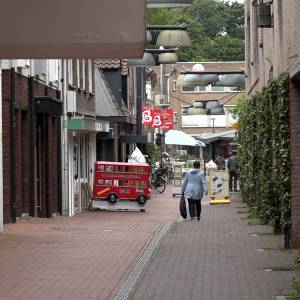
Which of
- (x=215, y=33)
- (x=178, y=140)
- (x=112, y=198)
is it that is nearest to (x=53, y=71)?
(x=112, y=198)

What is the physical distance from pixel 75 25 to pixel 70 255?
26.1ft

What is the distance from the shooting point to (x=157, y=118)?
2387 inches

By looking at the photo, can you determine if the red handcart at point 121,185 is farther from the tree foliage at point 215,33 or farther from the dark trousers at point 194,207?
the tree foliage at point 215,33

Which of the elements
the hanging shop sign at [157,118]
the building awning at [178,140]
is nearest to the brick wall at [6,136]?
the building awning at [178,140]

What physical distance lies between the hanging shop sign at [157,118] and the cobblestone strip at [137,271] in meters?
36.3

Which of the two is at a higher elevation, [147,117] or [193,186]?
[147,117]

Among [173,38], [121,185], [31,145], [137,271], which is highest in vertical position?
[173,38]

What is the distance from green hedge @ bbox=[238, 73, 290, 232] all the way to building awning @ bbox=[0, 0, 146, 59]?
8.38m

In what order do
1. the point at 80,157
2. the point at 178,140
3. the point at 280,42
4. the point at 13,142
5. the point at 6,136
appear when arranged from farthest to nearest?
1. the point at 178,140
2. the point at 80,157
3. the point at 13,142
4. the point at 6,136
5. the point at 280,42

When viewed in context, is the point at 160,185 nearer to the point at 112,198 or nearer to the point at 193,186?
the point at 112,198

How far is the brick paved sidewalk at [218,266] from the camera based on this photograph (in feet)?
41.4

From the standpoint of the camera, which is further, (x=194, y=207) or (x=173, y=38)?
(x=194, y=207)

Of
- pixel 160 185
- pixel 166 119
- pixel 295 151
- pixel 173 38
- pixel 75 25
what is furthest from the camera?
pixel 166 119

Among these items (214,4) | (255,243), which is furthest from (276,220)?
(214,4)
